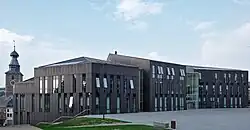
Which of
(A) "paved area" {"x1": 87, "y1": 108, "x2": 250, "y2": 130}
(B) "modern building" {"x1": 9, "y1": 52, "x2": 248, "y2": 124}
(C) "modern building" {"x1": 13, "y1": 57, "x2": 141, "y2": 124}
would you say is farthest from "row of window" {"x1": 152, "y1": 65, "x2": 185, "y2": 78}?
(A) "paved area" {"x1": 87, "y1": 108, "x2": 250, "y2": 130}

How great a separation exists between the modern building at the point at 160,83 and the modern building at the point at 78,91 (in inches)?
124

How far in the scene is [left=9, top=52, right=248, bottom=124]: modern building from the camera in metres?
47.2

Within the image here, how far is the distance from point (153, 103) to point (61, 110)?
613 inches

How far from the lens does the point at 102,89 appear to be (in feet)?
157

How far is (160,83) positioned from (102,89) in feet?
49.7

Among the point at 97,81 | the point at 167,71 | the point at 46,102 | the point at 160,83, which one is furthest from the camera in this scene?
the point at 167,71

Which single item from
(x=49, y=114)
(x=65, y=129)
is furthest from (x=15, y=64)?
(x=65, y=129)

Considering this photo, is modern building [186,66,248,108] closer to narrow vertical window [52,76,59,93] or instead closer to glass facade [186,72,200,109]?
glass facade [186,72,200,109]

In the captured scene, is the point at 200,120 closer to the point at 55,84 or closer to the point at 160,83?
the point at 55,84

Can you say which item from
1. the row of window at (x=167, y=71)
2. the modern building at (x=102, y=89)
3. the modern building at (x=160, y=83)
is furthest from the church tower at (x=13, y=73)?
the row of window at (x=167, y=71)

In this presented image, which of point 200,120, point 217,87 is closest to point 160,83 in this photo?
point 217,87

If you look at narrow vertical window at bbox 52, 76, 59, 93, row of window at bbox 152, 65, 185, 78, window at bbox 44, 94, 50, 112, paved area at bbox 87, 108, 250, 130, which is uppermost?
row of window at bbox 152, 65, 185, 78

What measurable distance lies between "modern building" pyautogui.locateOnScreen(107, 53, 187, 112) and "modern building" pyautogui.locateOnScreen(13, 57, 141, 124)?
10.3ft

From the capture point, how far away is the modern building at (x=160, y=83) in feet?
191
